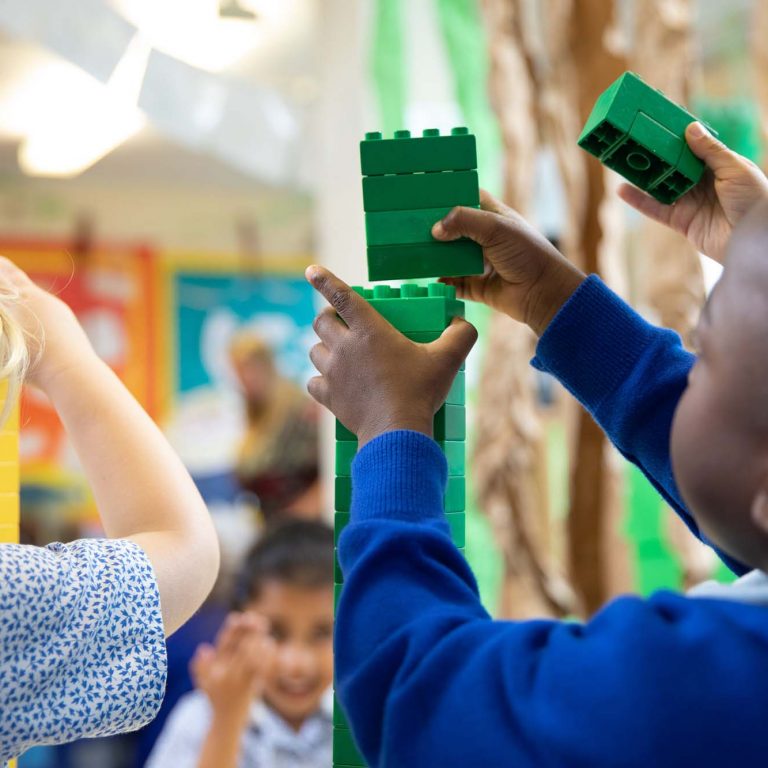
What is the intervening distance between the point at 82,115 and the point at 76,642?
164 cm

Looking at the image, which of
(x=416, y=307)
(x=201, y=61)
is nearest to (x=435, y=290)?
(x=416, y=307)

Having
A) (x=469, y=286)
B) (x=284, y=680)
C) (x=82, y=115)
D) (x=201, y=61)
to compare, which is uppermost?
(x=201, y=61)

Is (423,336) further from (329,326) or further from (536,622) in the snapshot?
(536,622)

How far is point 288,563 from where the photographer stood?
143 cm

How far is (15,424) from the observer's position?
66 centimetres

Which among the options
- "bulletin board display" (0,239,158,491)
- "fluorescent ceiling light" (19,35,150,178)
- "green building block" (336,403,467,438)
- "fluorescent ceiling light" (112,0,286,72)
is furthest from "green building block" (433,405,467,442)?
"bulletin board display" (0,239,158,491)

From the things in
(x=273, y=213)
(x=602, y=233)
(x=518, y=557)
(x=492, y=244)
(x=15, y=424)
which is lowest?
(x=518, y=557)

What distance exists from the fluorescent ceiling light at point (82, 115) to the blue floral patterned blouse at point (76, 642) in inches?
41.8

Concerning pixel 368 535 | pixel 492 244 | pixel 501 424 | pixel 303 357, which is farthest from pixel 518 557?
pixel 303 357

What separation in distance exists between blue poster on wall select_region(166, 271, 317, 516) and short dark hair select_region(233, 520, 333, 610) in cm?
227

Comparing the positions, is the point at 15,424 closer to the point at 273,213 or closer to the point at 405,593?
the point at 405,593

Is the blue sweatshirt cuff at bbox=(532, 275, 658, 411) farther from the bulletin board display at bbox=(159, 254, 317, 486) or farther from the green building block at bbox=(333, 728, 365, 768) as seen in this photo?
the bulletin board display at bbox=(159, 254, 317, 486)

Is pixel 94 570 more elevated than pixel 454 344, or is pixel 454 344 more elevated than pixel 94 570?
pixel 454 344

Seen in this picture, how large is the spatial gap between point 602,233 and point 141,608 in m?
1.21
